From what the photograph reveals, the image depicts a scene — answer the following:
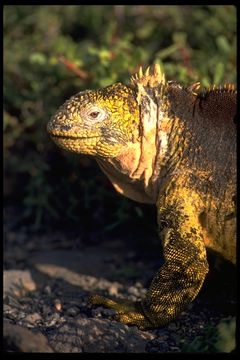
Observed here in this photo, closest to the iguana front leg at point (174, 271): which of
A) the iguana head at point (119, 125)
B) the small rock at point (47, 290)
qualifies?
the iguana head at point (119, 125)

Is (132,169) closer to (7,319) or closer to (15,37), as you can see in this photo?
(7,319)

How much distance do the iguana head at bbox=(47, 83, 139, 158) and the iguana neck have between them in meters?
0.08

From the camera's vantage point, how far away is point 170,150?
5.43 m

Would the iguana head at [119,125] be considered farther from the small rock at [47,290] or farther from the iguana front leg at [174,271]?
the small rock at [47,290]

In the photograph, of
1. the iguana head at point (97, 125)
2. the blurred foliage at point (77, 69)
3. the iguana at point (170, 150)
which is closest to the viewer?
the iguana at point (170, 150)

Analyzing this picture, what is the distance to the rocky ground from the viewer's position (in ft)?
15.5

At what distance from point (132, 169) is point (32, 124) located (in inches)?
130

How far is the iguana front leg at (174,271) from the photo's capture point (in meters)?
4.99

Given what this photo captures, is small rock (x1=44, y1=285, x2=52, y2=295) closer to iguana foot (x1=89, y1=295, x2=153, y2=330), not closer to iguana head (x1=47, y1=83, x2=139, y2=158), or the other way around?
iguana foot (x1=89, y1=295, x2=153, y2=330)

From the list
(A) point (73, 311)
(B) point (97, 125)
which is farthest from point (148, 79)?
(A) point (73, 311)

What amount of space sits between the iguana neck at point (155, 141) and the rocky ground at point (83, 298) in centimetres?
120

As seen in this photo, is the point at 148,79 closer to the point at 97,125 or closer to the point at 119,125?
the point at 119,125

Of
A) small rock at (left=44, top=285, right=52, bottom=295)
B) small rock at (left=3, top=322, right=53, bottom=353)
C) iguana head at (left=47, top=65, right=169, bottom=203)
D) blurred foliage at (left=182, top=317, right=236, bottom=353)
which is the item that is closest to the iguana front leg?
iguana head at (left=47, top=65, right=169, bottom=203)
